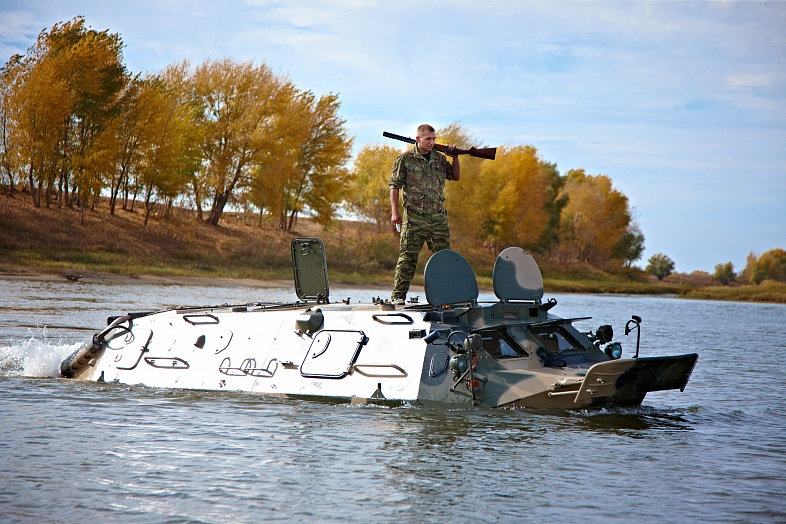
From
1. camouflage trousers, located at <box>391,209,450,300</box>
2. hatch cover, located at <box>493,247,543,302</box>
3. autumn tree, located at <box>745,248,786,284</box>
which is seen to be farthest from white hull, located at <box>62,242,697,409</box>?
autumn tree, located at <box>745,248,786,284</box>

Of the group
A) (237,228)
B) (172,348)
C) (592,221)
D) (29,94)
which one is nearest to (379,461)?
(172,348)

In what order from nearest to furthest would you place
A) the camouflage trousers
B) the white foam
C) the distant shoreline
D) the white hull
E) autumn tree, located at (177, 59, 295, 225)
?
the white hull → the camouflage trousers → the white foam → the distant shoreline → autumn tree, located at (177, 59, 295, 225)

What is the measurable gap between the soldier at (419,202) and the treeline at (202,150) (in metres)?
35.5

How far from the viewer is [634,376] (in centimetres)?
1083

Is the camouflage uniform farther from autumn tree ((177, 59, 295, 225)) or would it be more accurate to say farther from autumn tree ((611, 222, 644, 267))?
autumn tree ((611, 222, 644, 267))

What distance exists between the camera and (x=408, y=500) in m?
8.02

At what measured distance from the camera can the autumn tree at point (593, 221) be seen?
3674 inches

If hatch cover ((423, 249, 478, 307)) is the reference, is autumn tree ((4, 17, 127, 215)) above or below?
above

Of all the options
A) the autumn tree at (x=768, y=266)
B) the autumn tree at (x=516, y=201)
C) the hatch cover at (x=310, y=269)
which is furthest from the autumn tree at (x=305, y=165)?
the autumn tree at (x=768, y=266)

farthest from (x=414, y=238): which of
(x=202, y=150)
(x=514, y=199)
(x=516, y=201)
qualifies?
(x=516, y=201)

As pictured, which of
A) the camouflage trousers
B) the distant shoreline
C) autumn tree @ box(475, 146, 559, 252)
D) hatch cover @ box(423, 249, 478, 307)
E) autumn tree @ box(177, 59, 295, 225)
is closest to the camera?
hatch cover @ box(423, 249, 478, 307)

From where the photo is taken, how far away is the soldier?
12828 millimetres

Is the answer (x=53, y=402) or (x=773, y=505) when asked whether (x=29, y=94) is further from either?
(x=773, y=505)

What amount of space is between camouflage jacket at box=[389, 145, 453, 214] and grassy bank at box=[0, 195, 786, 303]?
27449 mm
